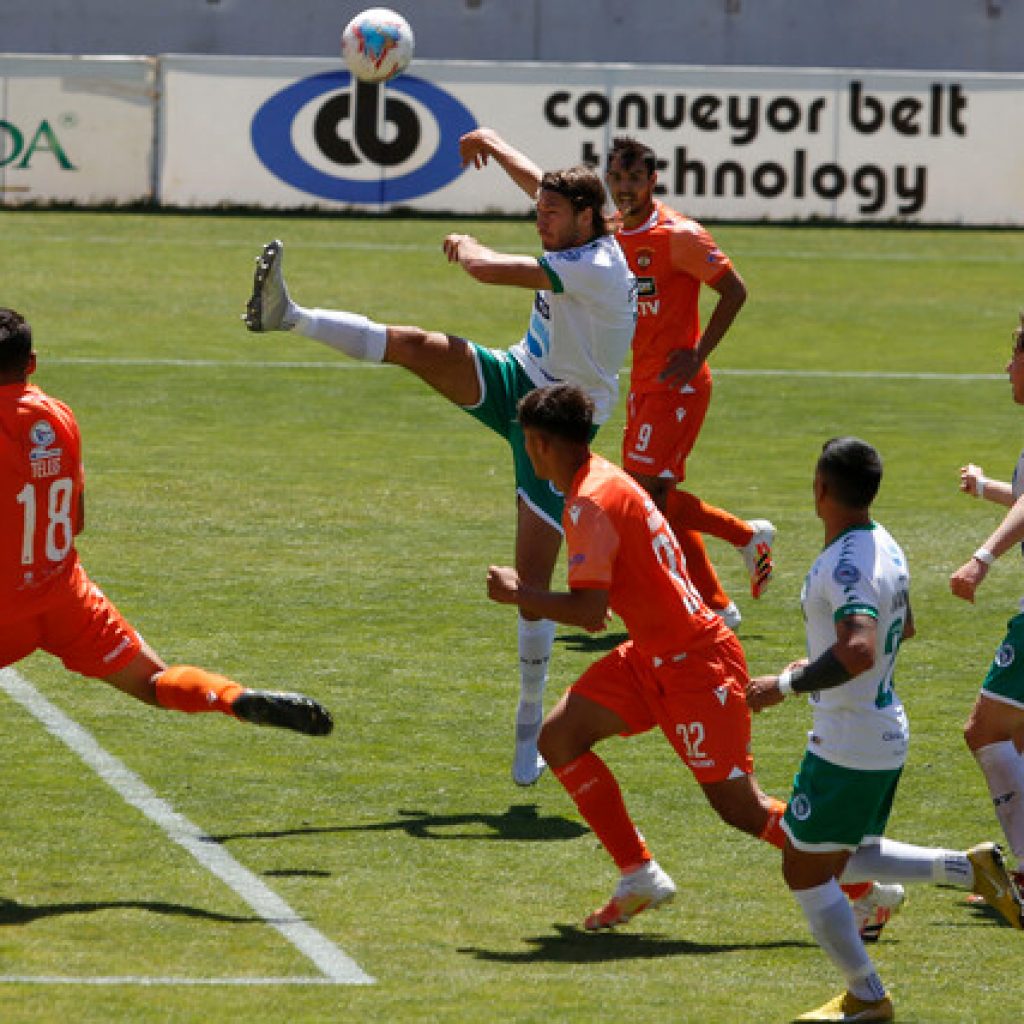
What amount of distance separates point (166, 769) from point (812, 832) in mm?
3766

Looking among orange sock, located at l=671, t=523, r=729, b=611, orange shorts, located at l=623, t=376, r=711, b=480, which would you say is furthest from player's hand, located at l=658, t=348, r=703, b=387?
orange sock, located at l=671, t=523, r=729, b=611

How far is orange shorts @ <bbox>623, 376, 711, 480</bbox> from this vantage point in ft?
42.1

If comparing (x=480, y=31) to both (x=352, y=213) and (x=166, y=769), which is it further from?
(x=166, y=769)

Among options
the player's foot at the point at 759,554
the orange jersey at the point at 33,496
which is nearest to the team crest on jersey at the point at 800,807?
the orange jersey at the point at 33,496

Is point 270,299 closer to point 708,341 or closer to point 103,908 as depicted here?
point 103,908

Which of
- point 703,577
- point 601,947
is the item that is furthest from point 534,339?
point 601,947

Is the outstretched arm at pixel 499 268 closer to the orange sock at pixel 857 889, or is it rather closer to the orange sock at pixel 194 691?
the orange sock at pixel 194 691

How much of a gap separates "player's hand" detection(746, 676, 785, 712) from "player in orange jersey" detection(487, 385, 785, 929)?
0.75 m

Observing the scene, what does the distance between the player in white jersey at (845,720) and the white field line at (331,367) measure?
50.9 ft

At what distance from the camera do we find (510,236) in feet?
104

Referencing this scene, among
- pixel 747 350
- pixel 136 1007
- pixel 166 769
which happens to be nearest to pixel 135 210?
pixel 747 350

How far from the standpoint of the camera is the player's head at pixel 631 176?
12188 mm

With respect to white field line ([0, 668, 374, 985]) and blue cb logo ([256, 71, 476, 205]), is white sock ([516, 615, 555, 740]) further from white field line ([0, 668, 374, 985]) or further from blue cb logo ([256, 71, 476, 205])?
blue cb logo ([256, 71, 476, 205])

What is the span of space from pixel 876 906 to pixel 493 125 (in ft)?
90.4
